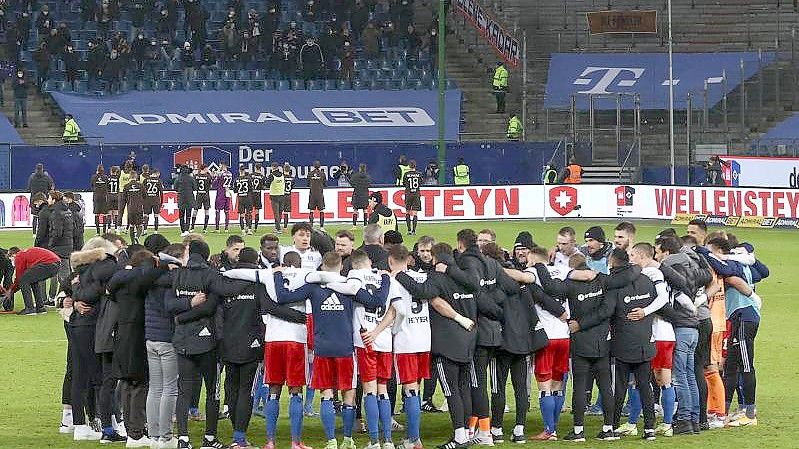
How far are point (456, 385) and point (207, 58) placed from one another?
129 ft

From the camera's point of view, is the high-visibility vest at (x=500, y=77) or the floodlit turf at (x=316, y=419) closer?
the floodlit turf at (x=316, y=419)

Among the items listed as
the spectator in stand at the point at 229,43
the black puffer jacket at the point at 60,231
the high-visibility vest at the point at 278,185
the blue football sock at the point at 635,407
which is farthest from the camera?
the spectator in stand at the point at 229,43

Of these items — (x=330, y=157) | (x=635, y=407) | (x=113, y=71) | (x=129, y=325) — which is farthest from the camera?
(x=113, y=71)

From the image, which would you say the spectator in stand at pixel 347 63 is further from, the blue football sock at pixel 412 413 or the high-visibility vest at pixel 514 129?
the blue football sock at pixel 412 413

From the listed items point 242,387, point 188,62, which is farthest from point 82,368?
point 188,62

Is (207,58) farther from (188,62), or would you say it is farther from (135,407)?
(135,407)

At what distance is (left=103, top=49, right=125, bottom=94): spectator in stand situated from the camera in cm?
5096

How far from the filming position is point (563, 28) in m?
56.5

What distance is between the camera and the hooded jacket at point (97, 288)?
1462 centimetres

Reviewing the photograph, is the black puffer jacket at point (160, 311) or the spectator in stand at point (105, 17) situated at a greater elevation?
the spectator in stand at point (105, 17)

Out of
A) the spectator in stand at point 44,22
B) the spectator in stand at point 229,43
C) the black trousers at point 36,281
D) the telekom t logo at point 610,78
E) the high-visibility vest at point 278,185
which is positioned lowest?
the black trousers at point 36,281

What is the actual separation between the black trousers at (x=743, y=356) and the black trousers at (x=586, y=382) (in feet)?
5.58

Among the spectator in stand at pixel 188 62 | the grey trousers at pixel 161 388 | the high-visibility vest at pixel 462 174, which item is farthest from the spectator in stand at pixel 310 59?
the grey trousers at pixel 161 388

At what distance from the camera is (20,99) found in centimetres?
4944
